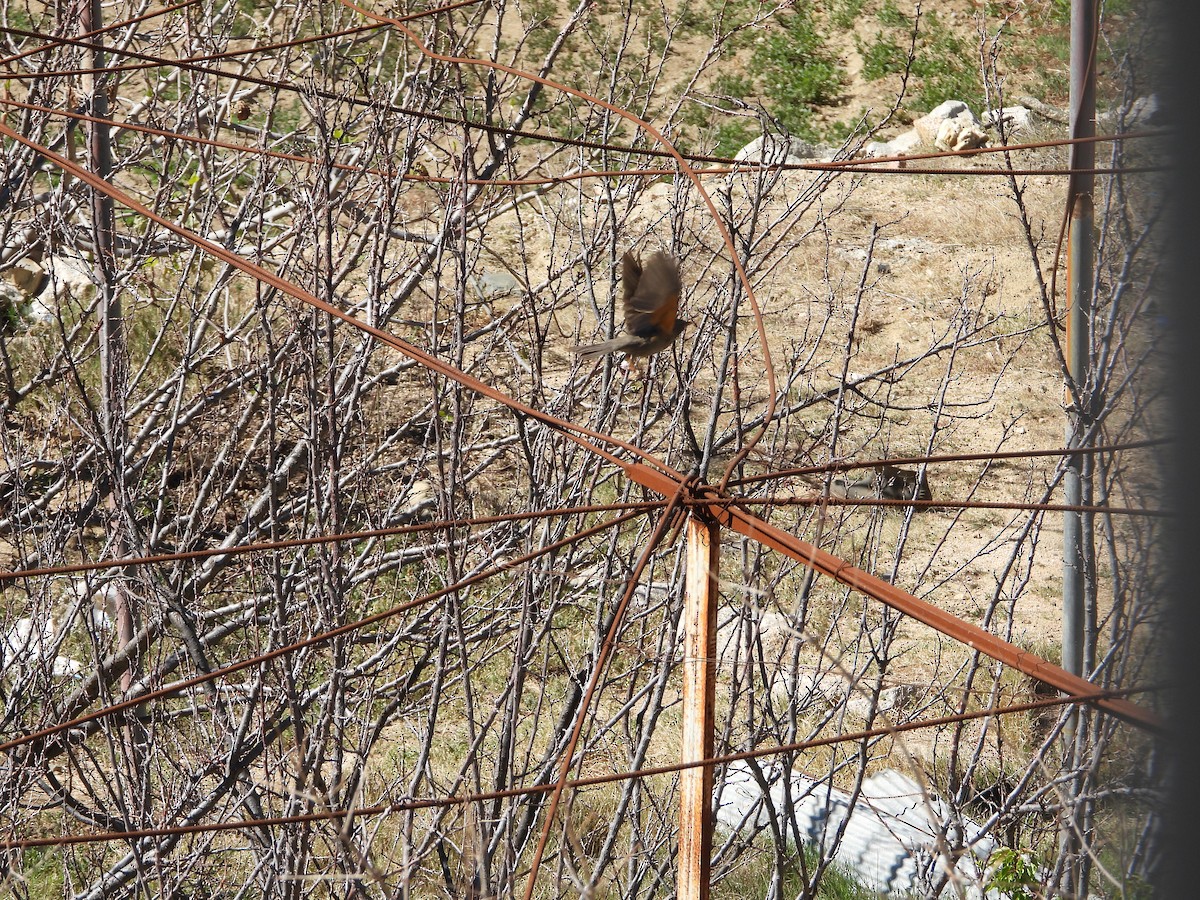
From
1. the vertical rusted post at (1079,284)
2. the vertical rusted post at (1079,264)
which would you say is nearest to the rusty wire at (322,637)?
the vertical rusted post at (1079,284)

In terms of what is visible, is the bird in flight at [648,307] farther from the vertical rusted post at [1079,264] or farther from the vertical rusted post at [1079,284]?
the vertical rusted post at [1079,264]

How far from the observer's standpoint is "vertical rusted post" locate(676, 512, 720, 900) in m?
1.71

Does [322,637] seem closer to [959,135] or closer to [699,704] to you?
[699,704]

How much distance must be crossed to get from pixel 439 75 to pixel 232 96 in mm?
1397

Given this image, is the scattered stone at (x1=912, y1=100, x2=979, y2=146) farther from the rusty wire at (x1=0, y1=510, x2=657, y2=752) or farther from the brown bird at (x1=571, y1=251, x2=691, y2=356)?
the rusty wire at (x1=0, y1=510, x2=657, y2=752)

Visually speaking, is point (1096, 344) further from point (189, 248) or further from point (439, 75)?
point (189, 248)

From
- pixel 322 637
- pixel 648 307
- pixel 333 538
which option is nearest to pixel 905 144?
pixel 648 307

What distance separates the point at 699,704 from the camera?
1.73 m

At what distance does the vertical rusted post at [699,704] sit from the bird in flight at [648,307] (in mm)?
1241

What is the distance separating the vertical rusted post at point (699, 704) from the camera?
1712mm

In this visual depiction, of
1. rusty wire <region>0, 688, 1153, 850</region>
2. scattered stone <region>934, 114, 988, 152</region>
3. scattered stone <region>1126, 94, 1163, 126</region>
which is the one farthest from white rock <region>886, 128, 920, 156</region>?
rusty wire <region>0, 688, 1153, 850</region>

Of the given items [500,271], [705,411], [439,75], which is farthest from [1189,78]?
[500,271]

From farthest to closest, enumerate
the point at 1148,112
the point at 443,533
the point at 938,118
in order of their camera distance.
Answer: the point at 938,118, the point at 443,533, the point at 1148,112

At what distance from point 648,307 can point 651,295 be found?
Answer: 0.04 meters
